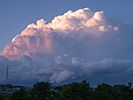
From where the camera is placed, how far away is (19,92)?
4353cm

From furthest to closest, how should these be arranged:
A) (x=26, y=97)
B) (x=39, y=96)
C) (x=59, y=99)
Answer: (x=39, y=96) → (x=59, y=99) → (x=26, y=97)

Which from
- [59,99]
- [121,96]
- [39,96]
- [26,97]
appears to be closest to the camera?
[26,97]

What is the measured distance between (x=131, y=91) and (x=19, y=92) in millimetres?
29613

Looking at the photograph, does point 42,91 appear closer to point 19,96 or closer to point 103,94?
point 19,96

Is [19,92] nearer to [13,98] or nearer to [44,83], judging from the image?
[13,98]

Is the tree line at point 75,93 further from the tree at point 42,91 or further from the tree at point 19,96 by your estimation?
the tree at point 19,96

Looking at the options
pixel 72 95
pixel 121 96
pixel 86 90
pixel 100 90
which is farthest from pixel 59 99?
pixel 121 96

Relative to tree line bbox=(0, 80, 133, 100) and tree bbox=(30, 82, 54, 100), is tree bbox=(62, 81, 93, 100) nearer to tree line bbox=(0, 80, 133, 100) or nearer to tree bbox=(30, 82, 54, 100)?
tree line bbox=(0, 80, 133, 100)

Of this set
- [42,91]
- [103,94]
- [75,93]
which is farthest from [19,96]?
[103,94]

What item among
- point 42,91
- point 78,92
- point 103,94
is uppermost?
point 42,91

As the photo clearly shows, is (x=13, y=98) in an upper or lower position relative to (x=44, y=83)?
lower

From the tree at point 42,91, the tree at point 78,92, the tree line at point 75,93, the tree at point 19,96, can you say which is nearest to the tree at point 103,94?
the tree line at point 75,93

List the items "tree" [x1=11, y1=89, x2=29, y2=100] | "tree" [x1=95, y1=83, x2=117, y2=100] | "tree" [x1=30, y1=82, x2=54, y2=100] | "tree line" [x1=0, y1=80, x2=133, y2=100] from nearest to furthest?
"tree" [x1=11, y1=89, x2=29, y2=100] → "tree line" [x1=0, y1=80, x2=133, y2=100] → "tree" [x1=30, y1=82, x2=54, y2=100] → "tree" [x1=95, y1=83, x2=117, y2=100]

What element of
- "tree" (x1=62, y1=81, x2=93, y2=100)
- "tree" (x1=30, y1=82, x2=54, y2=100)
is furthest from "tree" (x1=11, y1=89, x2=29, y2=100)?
"tree" (x1=62, y1=81, x2=93, y2=100)
